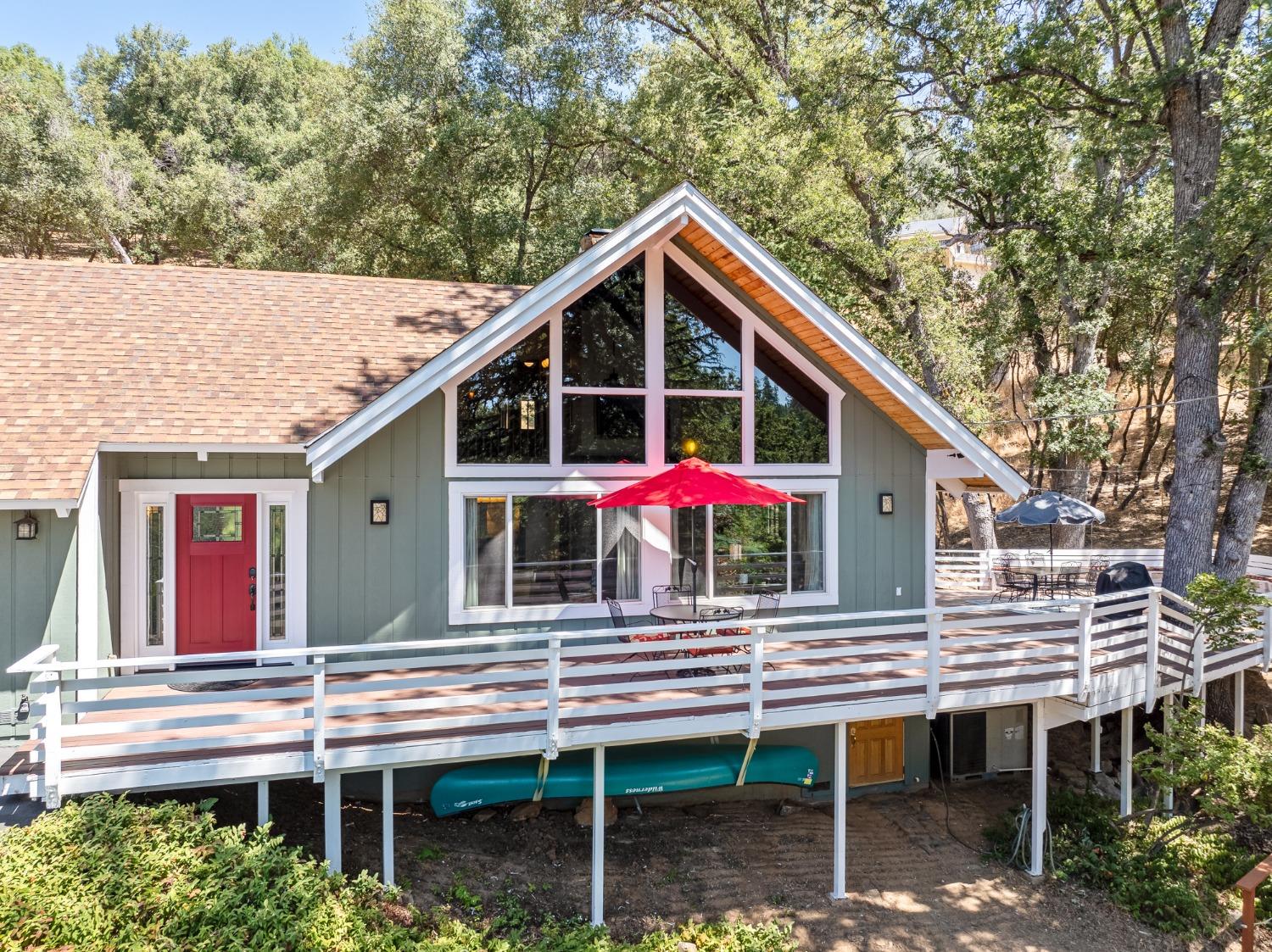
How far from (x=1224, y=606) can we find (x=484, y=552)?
26.5 feet

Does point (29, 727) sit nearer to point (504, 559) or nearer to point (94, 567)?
point (94, 567)

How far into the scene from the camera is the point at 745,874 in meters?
7.98

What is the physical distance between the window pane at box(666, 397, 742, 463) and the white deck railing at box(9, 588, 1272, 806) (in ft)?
7.58

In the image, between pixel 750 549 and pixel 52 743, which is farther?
pixel 750 549

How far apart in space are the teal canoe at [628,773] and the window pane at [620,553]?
5.67ft

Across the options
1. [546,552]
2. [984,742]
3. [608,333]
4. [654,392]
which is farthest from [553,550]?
[984,742]

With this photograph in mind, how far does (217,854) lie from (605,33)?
65.6 feet

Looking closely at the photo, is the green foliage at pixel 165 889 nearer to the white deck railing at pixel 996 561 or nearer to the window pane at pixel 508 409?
the window pane at pixel 508 409

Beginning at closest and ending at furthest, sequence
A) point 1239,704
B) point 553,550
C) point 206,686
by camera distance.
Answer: point 206,686 < point 553,550 < point 1239,704

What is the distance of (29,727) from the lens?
6.85 meters

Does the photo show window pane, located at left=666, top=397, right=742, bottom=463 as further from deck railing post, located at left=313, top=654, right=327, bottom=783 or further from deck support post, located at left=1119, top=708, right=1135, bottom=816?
deck support post, located at left=1119, top=708, right=1135, bottom=816

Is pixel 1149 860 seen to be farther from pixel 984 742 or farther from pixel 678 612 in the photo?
pixel 678 612

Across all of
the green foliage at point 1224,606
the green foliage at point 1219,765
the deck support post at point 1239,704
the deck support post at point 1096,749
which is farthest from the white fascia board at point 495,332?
the deck support post at point 1239,704

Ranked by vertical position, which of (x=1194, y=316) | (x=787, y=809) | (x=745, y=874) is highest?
(x=1194, y=316)
